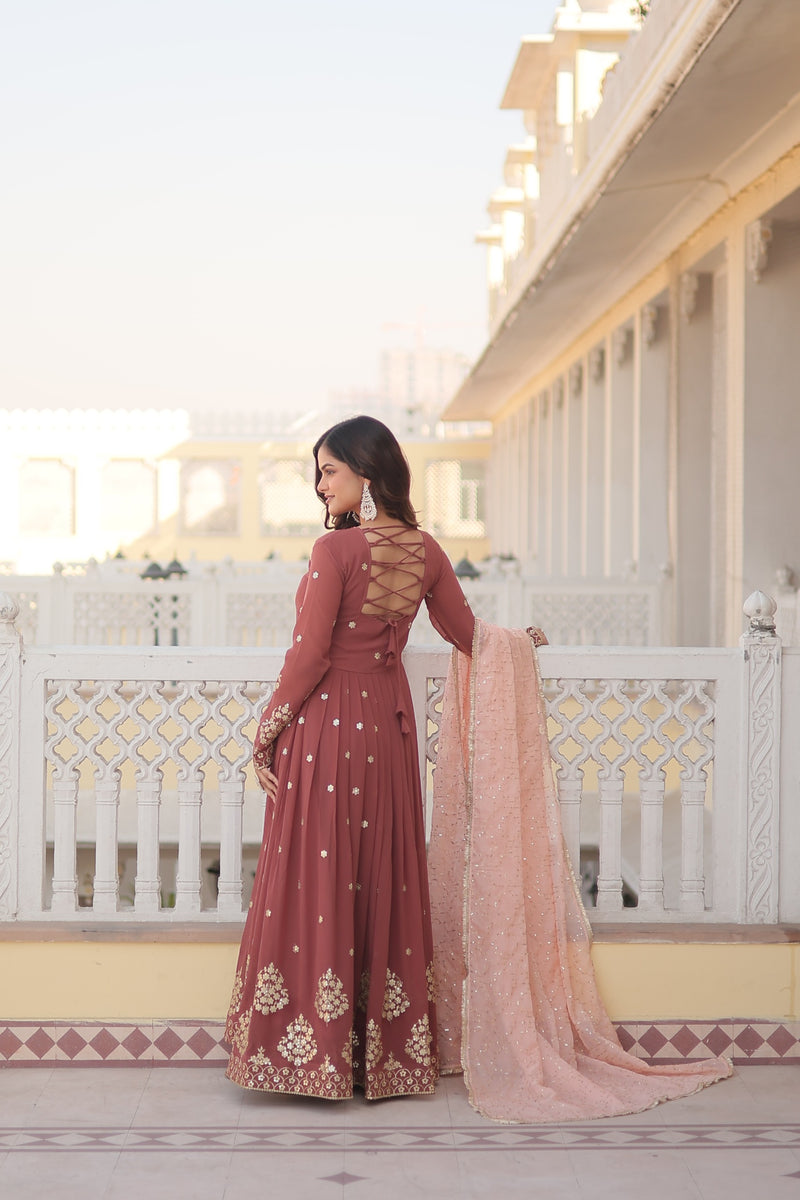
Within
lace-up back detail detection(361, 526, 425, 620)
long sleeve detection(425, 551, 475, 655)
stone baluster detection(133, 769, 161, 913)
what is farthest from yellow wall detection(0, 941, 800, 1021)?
lace-up back detail detection(361, 526, 425, 620)

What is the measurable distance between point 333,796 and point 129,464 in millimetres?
25074

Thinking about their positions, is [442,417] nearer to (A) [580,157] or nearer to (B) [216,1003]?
(A) [580,157]

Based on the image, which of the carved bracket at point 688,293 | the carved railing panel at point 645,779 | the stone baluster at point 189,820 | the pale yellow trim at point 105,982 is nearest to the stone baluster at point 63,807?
the pale yellow trim at point 105,982

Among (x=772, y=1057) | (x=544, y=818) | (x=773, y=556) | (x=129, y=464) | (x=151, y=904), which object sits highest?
(x=129, y=464)

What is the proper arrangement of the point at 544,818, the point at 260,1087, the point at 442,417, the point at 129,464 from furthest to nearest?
the point at 129,464 → the point at 442,417 → the point at 544,818 → the point at 260,1087

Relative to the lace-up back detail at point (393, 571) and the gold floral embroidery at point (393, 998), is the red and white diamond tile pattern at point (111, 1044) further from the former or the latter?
the lace-up back detail at point (393, 571)

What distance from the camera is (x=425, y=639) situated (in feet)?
30.6

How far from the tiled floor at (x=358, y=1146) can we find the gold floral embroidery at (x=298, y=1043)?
13 centimetres

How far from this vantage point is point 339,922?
297 centimetres

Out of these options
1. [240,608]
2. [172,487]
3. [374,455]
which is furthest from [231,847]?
[172,487]

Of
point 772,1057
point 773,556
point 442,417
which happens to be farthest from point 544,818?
point 442,417

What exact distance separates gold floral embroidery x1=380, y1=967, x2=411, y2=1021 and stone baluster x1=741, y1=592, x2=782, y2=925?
0.91m

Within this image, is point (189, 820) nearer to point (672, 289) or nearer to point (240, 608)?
point (240, 608)

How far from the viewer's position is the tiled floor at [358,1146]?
8.60 feet
